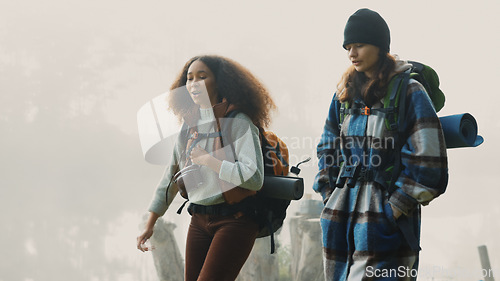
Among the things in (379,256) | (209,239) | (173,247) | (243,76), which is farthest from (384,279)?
(173,247)

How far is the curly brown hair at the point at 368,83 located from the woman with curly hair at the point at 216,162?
2.22 ft

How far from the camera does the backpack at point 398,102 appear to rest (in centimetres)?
311

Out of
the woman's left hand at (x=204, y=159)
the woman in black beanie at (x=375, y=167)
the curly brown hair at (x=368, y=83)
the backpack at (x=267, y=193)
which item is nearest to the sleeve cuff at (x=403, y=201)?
the woman in black beanie at (x=375, y=167)

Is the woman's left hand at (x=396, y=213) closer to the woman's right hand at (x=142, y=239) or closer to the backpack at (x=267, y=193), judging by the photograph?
the backpack at (x=267, y=193)

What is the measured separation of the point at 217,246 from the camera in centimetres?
344

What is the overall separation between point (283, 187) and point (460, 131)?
116 centimetres

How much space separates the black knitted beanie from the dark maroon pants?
54.1 inches

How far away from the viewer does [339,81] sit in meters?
3.54

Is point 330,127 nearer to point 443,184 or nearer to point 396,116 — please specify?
point 396,116

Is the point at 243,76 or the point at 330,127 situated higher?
the point at 243,76

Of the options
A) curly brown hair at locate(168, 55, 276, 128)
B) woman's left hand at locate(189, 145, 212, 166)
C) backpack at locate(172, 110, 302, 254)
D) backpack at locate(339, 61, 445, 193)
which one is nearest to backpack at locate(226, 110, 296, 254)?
backpack at locate(172, 110, 302, 254)

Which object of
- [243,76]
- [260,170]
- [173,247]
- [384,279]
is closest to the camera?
[384,279]

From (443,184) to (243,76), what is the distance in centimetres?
164

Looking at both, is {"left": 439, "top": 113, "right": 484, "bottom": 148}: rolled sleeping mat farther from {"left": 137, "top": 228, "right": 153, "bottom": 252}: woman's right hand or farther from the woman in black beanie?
{"left": 137, "top": 228, "right": 153, "bottom": 252}: woman's right hand
